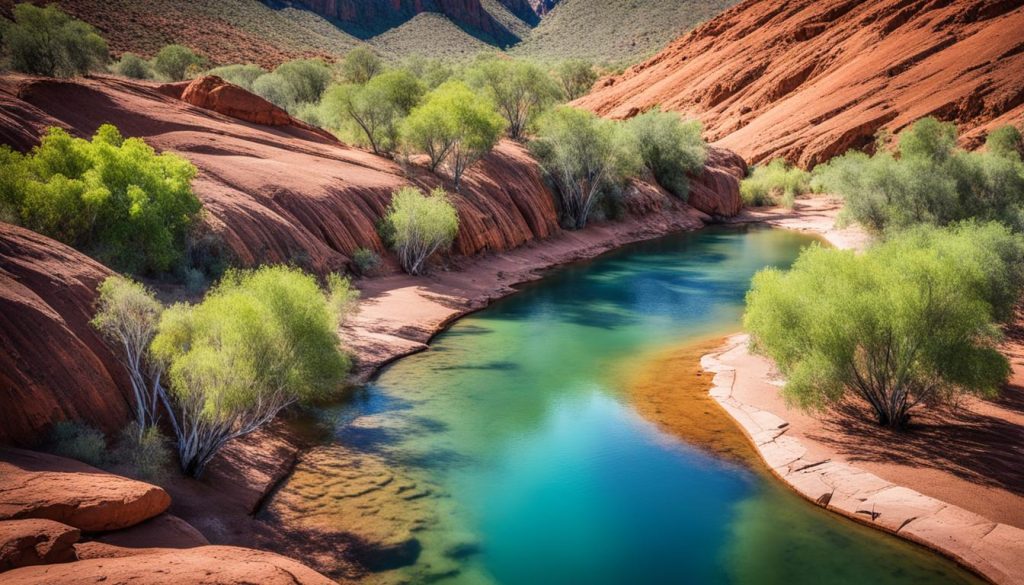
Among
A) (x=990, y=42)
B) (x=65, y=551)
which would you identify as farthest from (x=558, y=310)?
(x=990, y=42)

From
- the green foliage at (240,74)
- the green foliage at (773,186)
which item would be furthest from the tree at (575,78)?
the green foliage at (240,74)

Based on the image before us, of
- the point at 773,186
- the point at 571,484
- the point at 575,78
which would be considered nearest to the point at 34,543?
the point at 571,484

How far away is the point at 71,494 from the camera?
1071 centimetres

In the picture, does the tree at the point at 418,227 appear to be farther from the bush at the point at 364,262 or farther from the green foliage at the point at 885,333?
the green foliage at the point at 885,333

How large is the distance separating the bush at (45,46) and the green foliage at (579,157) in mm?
30465

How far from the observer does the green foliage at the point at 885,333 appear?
1734cm

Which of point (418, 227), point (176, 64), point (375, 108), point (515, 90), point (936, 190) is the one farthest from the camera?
point (176, 64)

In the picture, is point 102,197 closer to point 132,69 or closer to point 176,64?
point 132,69

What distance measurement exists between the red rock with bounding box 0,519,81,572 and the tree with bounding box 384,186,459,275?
83.8ft

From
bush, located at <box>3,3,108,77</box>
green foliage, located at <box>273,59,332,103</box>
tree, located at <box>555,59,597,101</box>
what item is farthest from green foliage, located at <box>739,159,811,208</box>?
bush, located at <box>3,3,108,77</box>

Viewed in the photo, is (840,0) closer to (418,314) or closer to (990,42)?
(990,42)

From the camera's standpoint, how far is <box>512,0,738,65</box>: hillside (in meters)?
139

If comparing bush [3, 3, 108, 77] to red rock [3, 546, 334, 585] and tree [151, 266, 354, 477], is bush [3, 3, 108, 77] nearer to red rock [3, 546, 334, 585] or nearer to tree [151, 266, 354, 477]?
tree [151, 266, 354, 477]

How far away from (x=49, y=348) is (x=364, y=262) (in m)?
20.5
